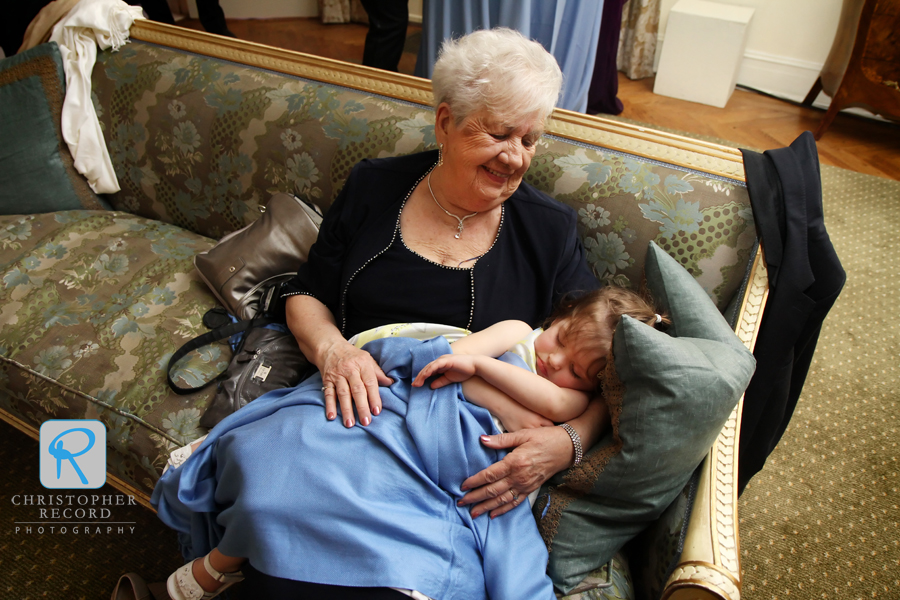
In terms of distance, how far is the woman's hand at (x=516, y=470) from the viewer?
3.56ft

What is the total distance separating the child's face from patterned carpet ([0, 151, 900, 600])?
0.92 m

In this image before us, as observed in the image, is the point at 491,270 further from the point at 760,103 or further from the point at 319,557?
the point at 760,103

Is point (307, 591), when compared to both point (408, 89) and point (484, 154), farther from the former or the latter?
point (408, 89)

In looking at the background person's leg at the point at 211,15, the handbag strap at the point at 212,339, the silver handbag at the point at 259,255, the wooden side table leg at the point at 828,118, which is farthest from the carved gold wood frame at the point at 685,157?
the wooden side table leg at the point at 828,118

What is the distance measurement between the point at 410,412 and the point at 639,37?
4.09 metres

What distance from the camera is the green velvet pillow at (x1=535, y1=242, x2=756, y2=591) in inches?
38.5

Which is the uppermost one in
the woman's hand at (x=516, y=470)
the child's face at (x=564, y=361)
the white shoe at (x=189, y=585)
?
the child's face at (x=564, y=361)

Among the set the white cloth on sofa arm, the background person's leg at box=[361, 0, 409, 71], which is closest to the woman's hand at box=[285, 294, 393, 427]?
the white cloth on sofa arm

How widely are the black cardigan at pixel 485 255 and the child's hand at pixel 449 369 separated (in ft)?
0.82

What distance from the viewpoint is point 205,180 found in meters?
1.95

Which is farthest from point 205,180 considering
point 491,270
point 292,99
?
point 491,270

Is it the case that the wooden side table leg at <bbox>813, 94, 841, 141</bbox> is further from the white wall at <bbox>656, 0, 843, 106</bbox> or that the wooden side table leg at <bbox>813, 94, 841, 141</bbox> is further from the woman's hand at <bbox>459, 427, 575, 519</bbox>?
the woman's hand at <bbox>459, 427, 575, 519</bbox>

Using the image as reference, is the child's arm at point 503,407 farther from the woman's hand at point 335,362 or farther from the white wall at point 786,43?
the white wall at point 786,43

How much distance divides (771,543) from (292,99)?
6.46ft
